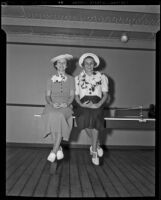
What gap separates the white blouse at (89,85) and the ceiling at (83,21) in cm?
87

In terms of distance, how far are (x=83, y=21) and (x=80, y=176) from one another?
6.67 feet

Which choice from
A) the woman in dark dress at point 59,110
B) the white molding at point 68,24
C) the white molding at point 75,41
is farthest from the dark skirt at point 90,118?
the white molding at point 75,41

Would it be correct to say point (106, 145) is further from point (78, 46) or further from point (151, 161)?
point (78, 46)

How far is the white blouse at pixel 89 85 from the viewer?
255cm

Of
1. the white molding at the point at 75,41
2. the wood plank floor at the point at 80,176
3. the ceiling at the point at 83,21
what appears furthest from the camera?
the white molding at the point at 75,41

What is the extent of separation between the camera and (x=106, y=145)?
396cm

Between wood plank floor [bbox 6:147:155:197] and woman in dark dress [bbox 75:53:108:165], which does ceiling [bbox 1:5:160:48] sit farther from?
wood plank floor [bbox 6:147:155:197]

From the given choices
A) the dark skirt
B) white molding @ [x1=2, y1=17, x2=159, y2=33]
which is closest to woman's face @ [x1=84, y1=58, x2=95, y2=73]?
the dark skirt

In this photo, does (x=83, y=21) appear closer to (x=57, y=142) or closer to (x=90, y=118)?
(x=90, y=118)

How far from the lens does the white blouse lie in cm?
255

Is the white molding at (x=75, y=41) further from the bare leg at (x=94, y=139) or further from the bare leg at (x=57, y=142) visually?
the bare leg at (x=57, y=142)

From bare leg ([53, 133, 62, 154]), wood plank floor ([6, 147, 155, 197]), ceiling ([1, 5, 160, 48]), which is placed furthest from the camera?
ceiling ([1, 5, 160, 48])

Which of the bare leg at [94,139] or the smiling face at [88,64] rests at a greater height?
the smiling face at [88,64]

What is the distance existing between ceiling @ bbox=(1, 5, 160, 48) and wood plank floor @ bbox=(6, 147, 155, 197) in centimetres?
175
